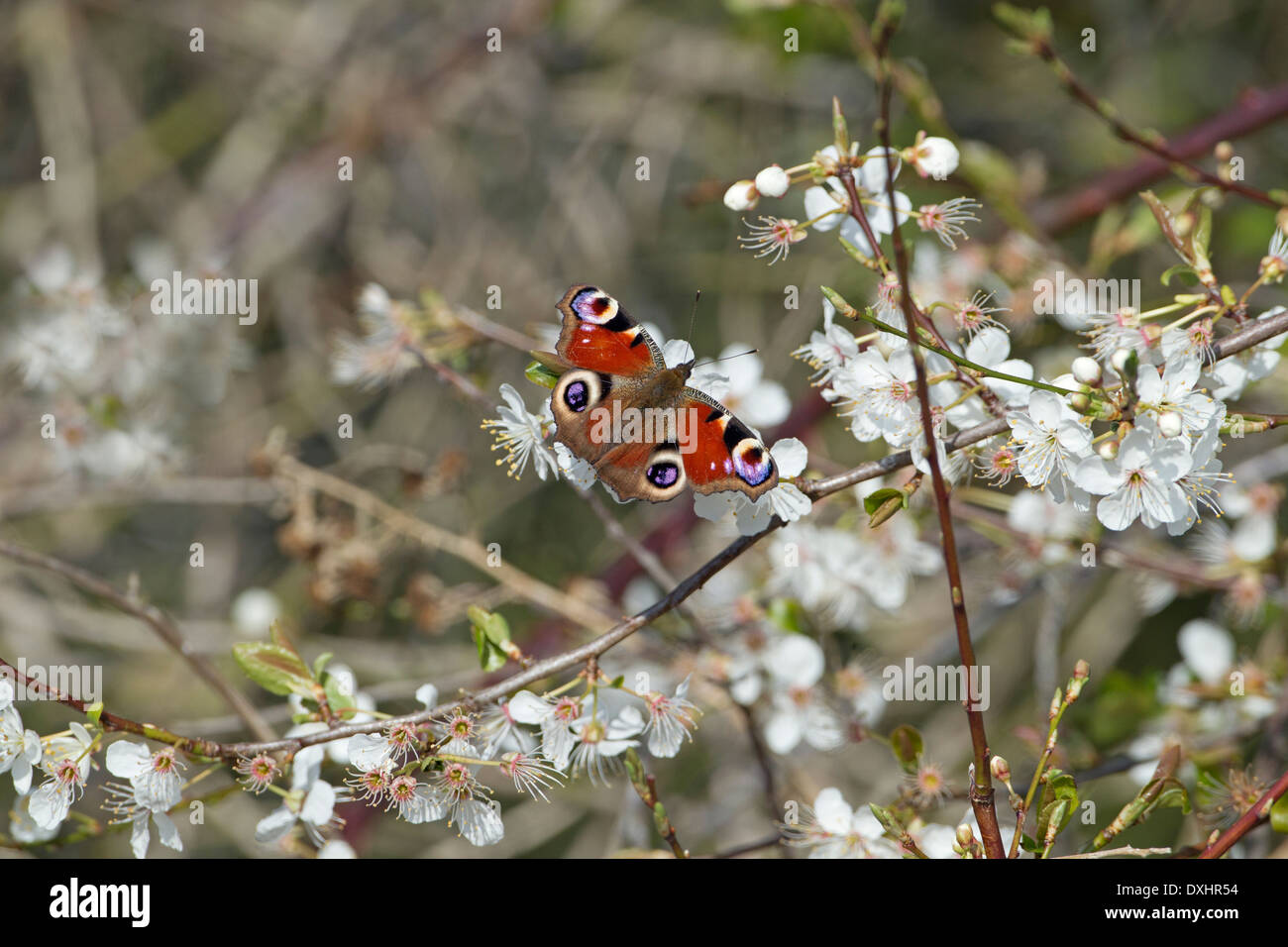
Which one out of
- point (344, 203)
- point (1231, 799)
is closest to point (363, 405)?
point (344, 203)

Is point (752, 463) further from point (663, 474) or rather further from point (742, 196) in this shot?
point (742, 196)

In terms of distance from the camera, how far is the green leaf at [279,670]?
129 centimetres

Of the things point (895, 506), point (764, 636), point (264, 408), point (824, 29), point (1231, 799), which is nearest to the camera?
point (895, 506)

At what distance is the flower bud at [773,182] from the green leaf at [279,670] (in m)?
0.84

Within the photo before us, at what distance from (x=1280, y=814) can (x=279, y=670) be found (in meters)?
1.24

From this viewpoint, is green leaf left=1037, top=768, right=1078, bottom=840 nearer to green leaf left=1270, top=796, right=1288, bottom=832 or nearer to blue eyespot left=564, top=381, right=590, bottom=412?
green leaf left=1270, top=796, right=1288, bottom=832

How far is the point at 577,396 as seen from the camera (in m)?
1.26

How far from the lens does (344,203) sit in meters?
3.42

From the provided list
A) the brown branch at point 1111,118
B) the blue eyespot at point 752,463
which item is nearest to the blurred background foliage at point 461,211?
the brown branch at point 1111,118

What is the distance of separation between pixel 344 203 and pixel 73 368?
1433mm

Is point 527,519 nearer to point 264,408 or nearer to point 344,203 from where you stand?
point 264,408

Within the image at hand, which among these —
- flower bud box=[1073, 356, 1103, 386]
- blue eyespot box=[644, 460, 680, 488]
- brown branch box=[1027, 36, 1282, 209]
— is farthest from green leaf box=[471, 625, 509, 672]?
brown branch box=[1027, 36, 1282, 209]

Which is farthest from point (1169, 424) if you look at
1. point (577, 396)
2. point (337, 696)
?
point (337, 696)

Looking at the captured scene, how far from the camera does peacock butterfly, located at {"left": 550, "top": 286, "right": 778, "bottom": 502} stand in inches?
46.5
